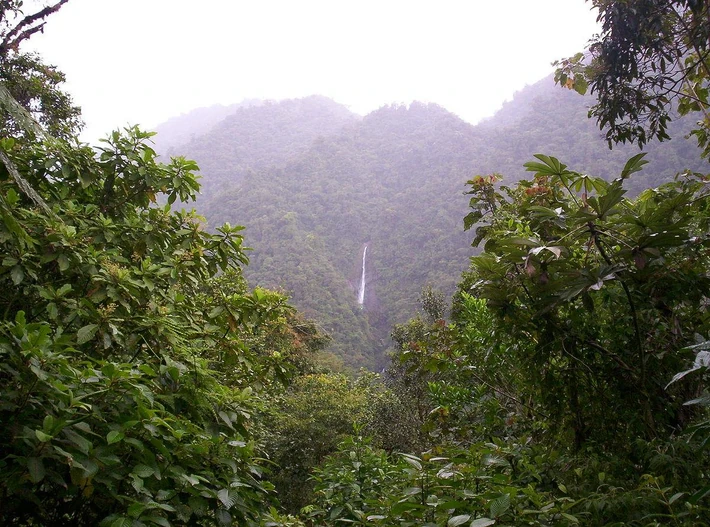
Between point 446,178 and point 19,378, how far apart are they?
41073 mm

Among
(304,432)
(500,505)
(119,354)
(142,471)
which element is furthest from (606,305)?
(304,432)

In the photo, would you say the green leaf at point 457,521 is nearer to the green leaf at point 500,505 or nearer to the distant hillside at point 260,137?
the green leaf at point 500,505

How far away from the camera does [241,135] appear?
59.0m

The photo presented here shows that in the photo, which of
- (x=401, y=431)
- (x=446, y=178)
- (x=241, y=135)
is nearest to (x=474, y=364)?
(x=401, y=431)

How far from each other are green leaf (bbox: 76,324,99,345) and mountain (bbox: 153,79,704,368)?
20.9 metres

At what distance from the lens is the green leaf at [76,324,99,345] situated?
1519 mm

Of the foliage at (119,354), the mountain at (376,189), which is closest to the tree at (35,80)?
the foliage at (119,354)

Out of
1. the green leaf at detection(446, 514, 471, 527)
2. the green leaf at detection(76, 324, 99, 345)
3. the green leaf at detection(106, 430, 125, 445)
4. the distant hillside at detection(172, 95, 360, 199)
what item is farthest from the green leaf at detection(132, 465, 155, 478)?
the distant hillside at detection(172, 95, 360, 199)

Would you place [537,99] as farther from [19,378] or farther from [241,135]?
[19,378]

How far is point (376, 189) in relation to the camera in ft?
149

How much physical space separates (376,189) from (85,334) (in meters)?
44.5

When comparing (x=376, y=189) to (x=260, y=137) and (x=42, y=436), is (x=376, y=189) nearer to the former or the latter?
(x=260, y=137)

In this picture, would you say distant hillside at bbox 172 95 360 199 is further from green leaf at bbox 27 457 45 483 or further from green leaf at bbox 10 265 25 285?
green leaf at bbox 27 457 45 483

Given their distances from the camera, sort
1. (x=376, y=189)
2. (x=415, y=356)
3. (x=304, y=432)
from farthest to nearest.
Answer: (x=376, y=189) < (x=304, y=432) < (x=415, y=356)
